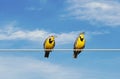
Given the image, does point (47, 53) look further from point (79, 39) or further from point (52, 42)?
point (79, 39)

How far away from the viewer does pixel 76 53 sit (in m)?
16.5

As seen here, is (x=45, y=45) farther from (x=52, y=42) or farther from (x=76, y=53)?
(x=76, y=53)

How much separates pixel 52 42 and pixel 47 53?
567mm

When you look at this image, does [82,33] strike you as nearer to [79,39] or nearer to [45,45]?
[79,39]

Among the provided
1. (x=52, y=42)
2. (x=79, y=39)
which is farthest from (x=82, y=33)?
(x=52, y=42)

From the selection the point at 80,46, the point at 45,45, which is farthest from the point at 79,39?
the point at 45,45

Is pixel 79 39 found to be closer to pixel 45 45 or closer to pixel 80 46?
pixel 80 46

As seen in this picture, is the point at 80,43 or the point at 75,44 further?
the point at 75,44

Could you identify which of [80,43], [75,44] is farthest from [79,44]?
[75,44]

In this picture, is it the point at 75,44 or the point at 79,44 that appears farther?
the point at 75,44

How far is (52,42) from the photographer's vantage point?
16.4 m

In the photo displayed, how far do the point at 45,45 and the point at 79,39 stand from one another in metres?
1.55

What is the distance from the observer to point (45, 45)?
16.5 meters

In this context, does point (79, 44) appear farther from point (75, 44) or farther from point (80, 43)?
point (75, 44)
